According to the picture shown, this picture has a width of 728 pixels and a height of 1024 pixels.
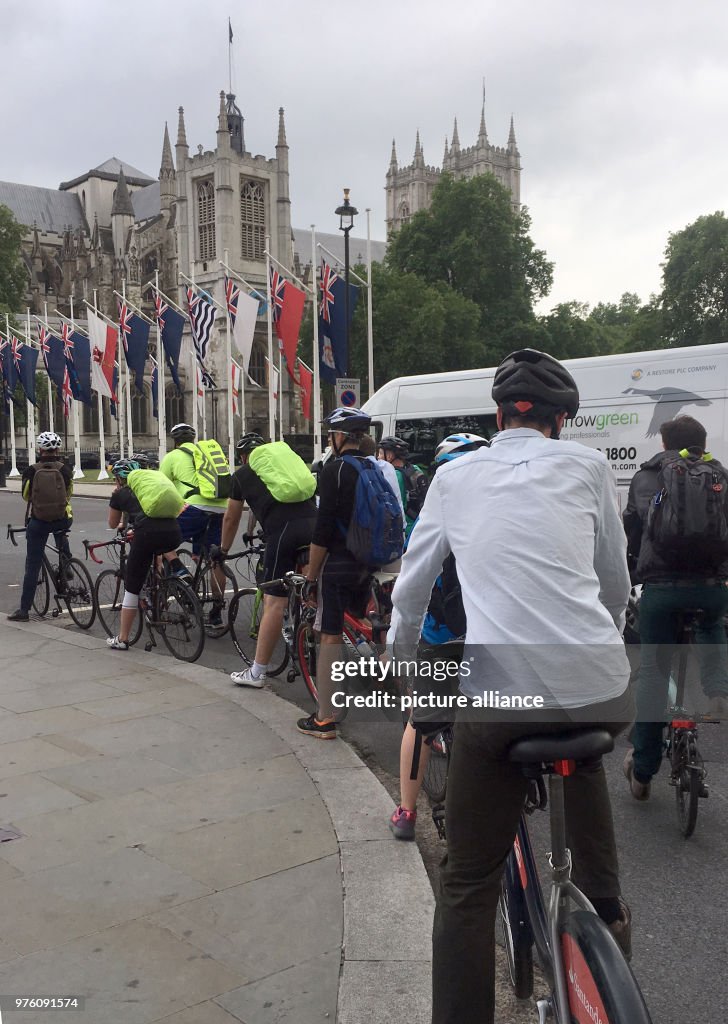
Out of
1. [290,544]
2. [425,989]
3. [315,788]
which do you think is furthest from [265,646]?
[425,989]

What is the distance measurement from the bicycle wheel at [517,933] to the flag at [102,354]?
102 feet

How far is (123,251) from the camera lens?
81.1 m

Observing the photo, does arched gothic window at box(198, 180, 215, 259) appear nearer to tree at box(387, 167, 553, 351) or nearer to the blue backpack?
tree at box(387, 167, 553, 351)

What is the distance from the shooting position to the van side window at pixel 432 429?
1153cm

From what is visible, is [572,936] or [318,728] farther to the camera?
[318,728]

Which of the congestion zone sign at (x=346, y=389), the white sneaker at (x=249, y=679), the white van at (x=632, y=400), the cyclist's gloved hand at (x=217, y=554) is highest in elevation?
the congestion zone sign at (x=346, y=389)

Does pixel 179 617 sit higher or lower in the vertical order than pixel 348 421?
lower

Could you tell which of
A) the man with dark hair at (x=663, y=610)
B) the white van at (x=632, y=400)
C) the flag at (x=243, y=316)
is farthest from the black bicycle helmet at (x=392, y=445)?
the flag at (x=243, y=316)

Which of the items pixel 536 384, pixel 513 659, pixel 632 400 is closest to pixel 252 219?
pixel 632 400

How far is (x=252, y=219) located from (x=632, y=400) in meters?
63.6

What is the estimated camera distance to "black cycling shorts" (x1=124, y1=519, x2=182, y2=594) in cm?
750

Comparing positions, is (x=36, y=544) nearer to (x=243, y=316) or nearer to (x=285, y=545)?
(x=285, y=545)

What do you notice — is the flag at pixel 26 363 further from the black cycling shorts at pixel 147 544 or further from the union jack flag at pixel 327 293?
the black cycling shorts at pixel 147 544

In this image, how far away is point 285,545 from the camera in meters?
6.26
